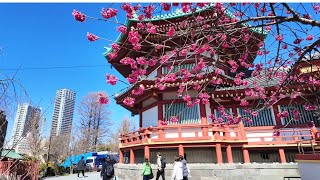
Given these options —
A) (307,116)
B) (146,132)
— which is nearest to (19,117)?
(146,132)

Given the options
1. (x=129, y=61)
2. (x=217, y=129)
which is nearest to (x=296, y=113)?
(x=217, y=129)

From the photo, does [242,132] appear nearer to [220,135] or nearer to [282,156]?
[220,135]

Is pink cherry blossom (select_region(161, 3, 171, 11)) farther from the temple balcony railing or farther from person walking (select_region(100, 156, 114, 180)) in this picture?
person walking (select_region(100, 156, 114, 180))

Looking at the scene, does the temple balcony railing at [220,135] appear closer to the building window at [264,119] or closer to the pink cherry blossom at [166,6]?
the building window at [264,119]

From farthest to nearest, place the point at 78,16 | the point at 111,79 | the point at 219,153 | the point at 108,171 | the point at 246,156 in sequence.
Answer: the point at 246,156
the point at 219,153
the point at 108,171
the point at 111,79
the point at 78,16

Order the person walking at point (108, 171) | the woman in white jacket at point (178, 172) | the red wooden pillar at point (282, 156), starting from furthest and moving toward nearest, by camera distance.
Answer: the red wooden pillar at point (282, 156), the person walking at point (108, 171), the woman in white jacket at point (178, 172)

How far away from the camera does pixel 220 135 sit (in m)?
11.7

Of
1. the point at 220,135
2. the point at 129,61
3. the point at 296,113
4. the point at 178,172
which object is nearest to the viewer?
the point at 129,61

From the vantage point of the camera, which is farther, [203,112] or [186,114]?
[186,114]

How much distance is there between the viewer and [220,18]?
436 centimetres

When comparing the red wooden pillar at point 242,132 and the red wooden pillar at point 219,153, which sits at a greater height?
the red wooden pillar at point 242,132

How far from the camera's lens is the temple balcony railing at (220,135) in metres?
11.5

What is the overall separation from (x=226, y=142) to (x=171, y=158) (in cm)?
299

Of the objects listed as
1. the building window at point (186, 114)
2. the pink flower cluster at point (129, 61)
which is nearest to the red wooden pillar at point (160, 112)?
the building window at point (186, 114)
